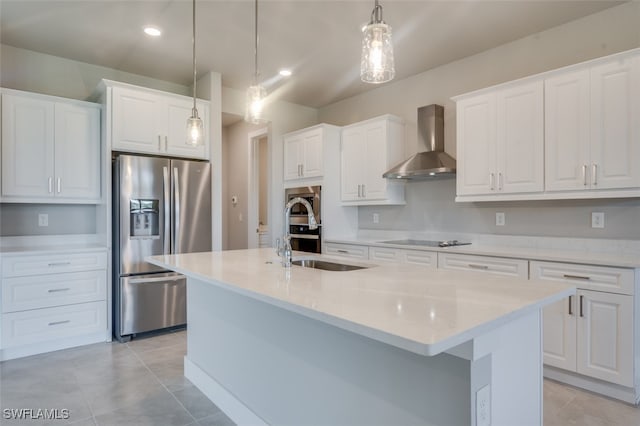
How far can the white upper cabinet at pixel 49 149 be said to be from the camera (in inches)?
126

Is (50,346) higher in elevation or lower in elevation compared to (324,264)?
lower

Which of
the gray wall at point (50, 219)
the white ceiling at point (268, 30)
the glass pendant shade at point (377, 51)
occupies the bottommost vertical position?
the gray wall at point (50, 219)

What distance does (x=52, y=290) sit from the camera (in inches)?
125

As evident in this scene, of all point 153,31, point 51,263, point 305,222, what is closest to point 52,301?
point 51,263

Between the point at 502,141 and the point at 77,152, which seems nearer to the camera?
the point at 502,141

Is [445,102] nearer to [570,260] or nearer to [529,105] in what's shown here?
[529,105]

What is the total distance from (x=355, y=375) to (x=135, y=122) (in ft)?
10.6

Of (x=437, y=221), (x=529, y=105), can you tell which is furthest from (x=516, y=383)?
(x=437, y=221)

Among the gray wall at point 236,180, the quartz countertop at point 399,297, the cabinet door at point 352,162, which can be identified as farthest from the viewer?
the gray wall at point 236,180

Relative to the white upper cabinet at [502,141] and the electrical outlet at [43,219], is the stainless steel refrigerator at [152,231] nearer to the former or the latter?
the electrical outlet at [43,219]

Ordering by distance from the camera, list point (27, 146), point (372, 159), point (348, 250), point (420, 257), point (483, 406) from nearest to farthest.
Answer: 1. point (483, 406)
2. point (27, 146)
3. point (420, 257)
4. point (348, 250)
5. point (372, 159)

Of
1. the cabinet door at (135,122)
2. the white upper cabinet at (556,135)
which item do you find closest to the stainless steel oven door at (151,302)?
the cabinet door at (135,122)

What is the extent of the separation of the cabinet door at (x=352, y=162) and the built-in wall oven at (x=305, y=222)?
1.15 ft

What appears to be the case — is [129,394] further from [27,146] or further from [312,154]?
[312,154]
